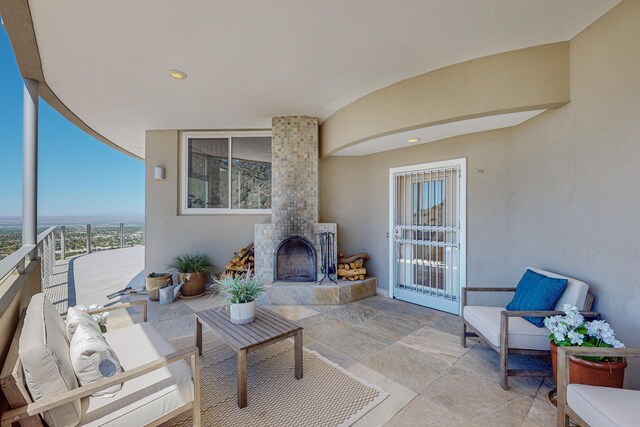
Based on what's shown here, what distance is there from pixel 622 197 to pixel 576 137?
72 centimetres

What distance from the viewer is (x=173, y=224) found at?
208 inches

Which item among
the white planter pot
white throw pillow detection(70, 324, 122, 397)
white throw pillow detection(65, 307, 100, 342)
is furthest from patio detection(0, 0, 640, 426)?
the white planter pot

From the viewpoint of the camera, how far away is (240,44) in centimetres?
258

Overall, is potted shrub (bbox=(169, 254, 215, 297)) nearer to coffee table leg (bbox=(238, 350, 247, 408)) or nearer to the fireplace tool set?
the fireplace tool set

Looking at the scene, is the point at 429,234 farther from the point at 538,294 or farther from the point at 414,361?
the point at 414,361

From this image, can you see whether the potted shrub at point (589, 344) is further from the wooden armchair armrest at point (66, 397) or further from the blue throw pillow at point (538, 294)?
the wooden armchair armrest at point (66, 397)

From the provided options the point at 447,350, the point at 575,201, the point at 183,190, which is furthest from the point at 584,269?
the point at 183,190

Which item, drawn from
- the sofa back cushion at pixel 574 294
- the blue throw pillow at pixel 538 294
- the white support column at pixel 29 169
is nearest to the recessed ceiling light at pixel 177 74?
the white support column at pixel 29 169

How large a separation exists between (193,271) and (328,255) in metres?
2.44

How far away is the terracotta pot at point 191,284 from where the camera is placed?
473cm

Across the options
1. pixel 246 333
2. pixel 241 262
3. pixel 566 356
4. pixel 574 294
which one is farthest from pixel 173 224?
pixel 574 294

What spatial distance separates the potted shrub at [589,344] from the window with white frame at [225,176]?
4474mm

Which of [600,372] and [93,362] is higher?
[93,362]

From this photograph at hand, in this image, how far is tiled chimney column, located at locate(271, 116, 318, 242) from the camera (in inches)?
179
